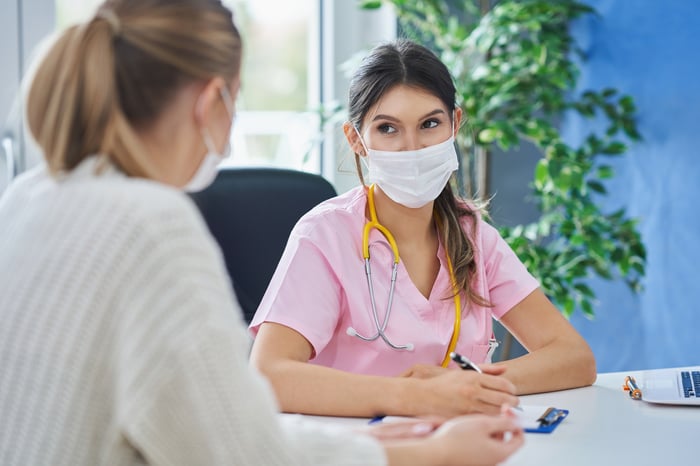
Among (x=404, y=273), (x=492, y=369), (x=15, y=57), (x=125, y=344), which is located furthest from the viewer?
(x=15, y=57)

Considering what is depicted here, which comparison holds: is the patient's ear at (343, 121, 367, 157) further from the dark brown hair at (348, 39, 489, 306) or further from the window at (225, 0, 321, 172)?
the window at (225, 0, 321, 172)

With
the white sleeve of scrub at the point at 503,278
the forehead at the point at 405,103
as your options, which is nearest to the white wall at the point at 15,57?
the forehead at the point at 405,103

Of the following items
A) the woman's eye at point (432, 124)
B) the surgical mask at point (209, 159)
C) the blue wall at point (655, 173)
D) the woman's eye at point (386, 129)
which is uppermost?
the surgical mask at point (209, 159)

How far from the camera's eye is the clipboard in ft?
3.99

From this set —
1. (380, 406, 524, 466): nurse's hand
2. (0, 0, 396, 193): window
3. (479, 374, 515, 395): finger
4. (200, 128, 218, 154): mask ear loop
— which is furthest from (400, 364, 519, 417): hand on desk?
(0, 0, 396, 193): window

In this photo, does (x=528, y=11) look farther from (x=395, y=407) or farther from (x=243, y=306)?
(x=395, y=407)

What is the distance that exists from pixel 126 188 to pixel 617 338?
7.71ft

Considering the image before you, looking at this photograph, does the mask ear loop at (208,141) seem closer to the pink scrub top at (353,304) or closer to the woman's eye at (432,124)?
the pink scrub top at (353,304)

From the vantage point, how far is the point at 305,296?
4.99 feet

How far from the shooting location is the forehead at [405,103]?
162 cm

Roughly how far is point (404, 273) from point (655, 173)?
132cm

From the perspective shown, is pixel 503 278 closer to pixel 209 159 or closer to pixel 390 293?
pixel 390 293

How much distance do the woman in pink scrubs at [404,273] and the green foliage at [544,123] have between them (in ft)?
2.60

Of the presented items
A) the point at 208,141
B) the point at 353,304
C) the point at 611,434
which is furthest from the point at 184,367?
the point at 353,304
